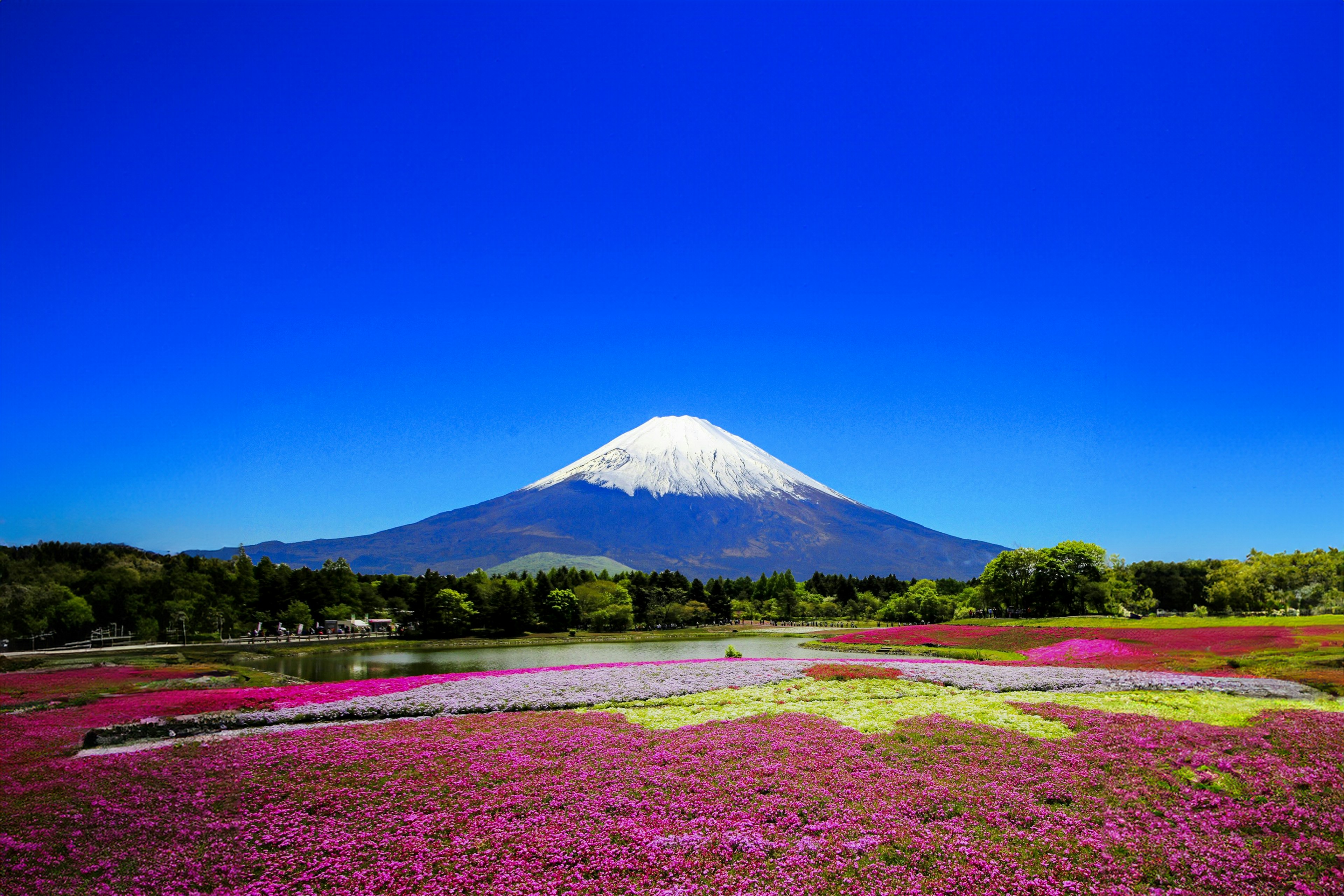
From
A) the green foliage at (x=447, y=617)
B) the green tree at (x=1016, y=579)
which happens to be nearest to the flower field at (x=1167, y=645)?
the green tree at (x=1016, y=579)

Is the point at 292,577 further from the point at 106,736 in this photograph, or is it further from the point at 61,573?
the point at 106,736

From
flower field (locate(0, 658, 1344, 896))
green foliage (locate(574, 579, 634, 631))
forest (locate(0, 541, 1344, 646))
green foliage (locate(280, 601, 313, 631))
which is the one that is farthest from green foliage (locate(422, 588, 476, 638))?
flower field (locate(0, 658, 1344, 896))

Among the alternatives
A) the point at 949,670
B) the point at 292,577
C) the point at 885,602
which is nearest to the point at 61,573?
the point at 292,577

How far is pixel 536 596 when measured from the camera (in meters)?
76.0

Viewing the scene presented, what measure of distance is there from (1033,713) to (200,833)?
54.2ft

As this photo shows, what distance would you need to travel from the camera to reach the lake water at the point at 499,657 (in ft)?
116

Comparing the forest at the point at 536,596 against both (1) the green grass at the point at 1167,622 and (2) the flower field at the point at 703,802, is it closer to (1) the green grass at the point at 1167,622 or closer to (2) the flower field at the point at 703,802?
(1) the green grass at the point at 1167,622

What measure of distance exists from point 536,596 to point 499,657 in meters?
31.0

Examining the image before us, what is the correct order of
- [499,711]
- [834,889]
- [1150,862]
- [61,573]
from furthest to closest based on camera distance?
[61,573], [499,711], [1150,862], [834,889]

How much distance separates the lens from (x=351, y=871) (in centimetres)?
838

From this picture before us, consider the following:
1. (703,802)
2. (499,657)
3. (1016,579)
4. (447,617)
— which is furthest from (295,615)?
(1016,579)

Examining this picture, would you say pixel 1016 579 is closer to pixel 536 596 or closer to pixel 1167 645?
pixel 1167 645

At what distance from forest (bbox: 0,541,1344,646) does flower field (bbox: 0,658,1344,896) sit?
4296cm

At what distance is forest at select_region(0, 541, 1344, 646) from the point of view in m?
50.9
